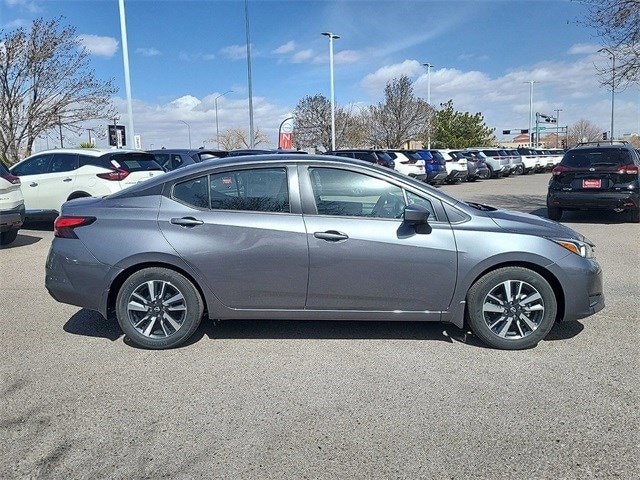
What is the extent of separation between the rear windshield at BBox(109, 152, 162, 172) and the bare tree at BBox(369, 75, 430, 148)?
4012 cm

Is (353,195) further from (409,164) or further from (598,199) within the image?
(409,164)

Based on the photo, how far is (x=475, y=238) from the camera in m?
4.12

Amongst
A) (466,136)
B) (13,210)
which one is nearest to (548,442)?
(13,210)

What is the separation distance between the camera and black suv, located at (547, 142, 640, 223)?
10.2 metres

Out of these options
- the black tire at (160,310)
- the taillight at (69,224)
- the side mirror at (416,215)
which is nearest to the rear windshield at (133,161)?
the taillight at (69,224)

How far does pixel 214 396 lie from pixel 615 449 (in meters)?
2.46

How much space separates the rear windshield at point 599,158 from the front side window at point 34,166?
10.7 m

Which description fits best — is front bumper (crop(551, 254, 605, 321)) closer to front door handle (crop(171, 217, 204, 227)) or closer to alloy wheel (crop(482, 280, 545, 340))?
alloy wheel (crop(482, 280, 545, 340))

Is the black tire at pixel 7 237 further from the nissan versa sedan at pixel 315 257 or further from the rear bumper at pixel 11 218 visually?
the nissan versa sedan at pixel 315 257

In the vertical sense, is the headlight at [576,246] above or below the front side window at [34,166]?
below

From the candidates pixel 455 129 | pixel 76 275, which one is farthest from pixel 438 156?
pixel 455 129

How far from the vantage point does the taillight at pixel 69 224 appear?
434 cm

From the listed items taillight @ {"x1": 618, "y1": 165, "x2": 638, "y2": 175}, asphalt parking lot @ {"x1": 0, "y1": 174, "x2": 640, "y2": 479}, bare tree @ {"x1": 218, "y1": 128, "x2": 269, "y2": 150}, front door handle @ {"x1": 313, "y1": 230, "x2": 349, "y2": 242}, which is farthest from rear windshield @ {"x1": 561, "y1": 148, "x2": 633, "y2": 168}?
bare tree @ {"x1": 218, "y1": 128, "x2": 269, "y2": 150}

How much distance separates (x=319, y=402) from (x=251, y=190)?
1.85m
